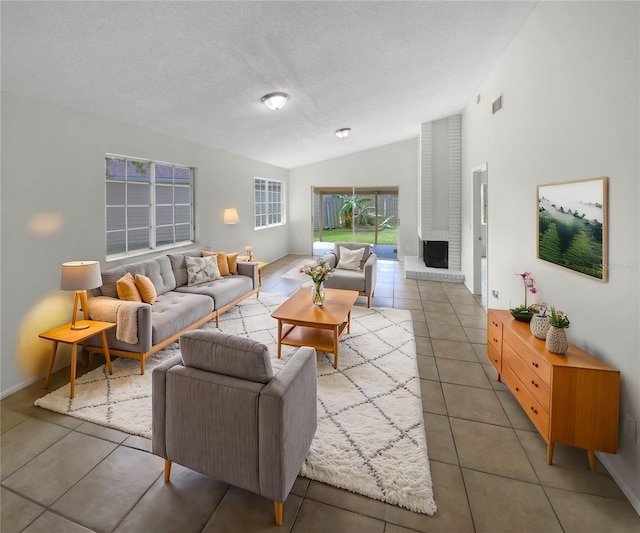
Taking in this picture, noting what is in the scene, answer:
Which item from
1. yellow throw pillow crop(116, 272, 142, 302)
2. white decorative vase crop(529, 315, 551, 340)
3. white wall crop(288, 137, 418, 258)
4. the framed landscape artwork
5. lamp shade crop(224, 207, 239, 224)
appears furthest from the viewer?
white wall crop(288, 137, 418, 258)

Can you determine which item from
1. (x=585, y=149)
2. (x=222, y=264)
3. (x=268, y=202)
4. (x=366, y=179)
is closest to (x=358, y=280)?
(x=222, y=264)

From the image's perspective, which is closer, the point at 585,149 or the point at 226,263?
the point at 585,149

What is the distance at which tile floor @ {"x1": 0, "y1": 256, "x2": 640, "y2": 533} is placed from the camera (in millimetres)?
1756

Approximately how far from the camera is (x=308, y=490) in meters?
1.97

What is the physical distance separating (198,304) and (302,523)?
2.86m

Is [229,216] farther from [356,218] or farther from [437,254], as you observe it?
[356,218]

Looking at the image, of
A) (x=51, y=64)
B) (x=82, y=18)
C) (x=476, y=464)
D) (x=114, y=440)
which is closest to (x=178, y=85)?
(x=51, y=64)

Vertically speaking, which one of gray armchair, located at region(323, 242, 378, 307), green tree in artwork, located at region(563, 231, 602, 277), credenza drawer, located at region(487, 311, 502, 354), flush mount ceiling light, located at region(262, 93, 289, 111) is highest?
flush mount ceiling light, located at region(262, 93, 289, 111)

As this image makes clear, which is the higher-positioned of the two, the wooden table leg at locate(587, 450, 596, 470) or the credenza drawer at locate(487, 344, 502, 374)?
the credenza drawer at locate(487, 344, 502, 374)

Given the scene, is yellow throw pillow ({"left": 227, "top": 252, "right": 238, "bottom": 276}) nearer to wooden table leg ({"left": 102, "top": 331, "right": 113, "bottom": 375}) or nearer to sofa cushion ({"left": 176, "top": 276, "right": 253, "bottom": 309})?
sofa cushion ({"left": 176, "top": 276, "right": 253, "bottom": 309})

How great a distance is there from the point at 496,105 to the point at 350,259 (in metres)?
3.11

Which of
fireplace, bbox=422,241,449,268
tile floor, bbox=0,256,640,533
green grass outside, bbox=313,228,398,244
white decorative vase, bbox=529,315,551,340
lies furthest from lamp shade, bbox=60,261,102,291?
green grass outside, bbox=313,228,398,244

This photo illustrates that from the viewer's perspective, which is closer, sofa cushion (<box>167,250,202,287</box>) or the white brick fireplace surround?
sofa cushion (<box>167,250,202,287</box>)

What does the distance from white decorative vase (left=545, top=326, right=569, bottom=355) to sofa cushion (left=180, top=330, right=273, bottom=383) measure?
1.86 meters
